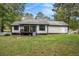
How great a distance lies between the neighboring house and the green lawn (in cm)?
7

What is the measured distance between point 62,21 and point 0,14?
2.42ft

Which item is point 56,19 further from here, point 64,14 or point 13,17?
point 13,17

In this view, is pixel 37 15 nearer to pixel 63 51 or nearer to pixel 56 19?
pixel 56 19

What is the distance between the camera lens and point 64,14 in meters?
4.76

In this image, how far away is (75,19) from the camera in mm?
4738

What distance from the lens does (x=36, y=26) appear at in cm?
476

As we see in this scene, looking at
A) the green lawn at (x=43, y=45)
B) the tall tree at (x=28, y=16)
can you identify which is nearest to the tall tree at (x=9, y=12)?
the tall tree at (x=28, y=16)

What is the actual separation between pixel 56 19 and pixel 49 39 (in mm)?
251

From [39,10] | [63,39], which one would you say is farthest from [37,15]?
[63,39]

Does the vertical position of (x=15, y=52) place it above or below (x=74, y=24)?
below

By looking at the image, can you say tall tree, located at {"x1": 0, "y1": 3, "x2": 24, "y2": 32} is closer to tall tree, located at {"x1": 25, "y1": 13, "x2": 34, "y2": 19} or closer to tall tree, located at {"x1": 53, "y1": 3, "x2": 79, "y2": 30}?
tall tree, located at {"x1": 25, "y1": 13, "x2": 34, "y2": 19}

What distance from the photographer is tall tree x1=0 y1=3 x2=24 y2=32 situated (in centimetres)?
473

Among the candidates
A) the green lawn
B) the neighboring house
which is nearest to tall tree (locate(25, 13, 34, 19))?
the neighboring house

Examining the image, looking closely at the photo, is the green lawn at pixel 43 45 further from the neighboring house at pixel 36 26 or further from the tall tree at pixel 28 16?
the tall tree at pixel 28 16
